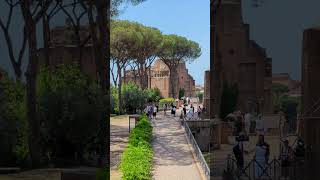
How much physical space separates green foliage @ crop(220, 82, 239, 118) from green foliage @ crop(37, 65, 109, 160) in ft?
5.23

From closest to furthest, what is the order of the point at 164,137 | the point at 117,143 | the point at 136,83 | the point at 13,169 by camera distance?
1. the point at 13,169
2. the point at 117,143
3. the point at 164,137
4. the point at 136,83

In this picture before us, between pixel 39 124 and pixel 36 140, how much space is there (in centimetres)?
19

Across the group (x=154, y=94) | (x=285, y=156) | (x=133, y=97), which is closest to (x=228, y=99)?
(x=285, y=156)

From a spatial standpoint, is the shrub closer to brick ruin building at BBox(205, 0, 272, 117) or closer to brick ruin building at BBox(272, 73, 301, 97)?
brick ruin building at BBox(205, 0, 272, 117)

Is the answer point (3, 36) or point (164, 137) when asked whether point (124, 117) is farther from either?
point (3, 36)

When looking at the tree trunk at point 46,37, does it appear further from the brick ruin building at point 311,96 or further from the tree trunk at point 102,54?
the brick ruin building at point 311,96

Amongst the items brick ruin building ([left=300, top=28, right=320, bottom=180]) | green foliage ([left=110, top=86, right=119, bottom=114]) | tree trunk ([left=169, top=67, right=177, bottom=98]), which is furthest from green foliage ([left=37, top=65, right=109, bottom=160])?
tree trunk ([left=169, top=67, right=177, bottom=98])

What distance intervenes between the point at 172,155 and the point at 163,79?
6808mm

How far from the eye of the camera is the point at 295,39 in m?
6.12

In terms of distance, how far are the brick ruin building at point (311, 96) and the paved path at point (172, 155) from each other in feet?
A: 18.6

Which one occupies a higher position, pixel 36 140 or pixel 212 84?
pixel 212 84

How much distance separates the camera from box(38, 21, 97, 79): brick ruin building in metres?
5.62

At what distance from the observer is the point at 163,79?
22594 millimetres

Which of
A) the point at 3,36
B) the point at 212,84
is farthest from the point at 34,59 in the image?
the point at 212,84
